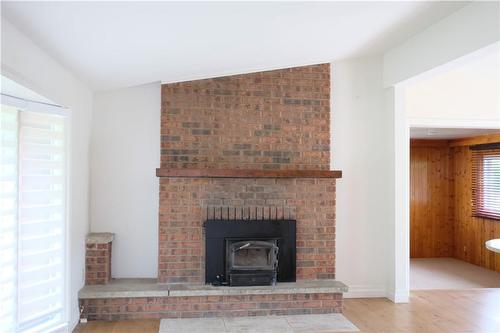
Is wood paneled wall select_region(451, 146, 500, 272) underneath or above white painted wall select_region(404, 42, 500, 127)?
underneath

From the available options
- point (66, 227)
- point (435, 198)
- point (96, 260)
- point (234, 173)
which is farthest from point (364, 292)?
point (435, 198)

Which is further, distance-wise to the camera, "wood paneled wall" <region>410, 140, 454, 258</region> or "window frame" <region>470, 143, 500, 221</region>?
"wood paneled wall" <region>410, 140, 454, 258</region>

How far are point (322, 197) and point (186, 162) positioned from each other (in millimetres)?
1530

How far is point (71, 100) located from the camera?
3.82 m

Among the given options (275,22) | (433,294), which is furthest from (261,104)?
(433,294)

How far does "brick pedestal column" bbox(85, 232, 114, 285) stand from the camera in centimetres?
438

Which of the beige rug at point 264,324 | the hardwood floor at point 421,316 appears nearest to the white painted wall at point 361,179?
the hardwood floor at point 421,316

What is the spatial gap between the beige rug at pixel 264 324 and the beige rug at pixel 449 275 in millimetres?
1884

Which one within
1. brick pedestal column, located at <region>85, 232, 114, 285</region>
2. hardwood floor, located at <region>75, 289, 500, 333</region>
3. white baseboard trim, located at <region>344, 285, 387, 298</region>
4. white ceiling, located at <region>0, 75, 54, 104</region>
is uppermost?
white ceiling, located at <region>0, 75, 54, 104</region>

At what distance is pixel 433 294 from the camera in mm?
5242

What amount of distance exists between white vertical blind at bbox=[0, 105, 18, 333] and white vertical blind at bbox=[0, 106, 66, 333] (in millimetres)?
21

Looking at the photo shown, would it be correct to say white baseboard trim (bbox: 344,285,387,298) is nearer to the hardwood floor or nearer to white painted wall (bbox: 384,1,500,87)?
the hardwood floor

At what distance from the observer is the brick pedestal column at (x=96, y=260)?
4375 mm

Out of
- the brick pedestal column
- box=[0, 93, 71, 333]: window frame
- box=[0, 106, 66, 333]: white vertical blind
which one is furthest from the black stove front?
box=[0, 106, 66, 333]: white vertical blind
